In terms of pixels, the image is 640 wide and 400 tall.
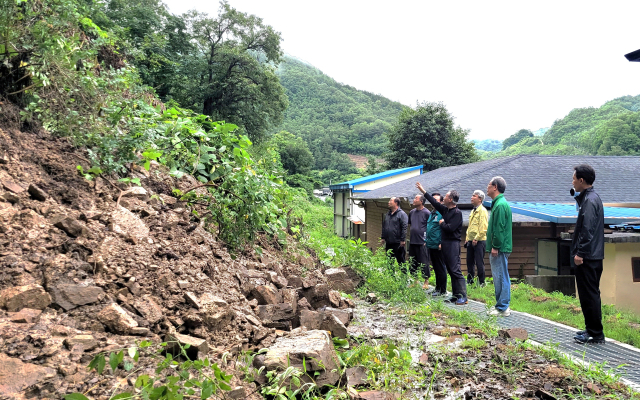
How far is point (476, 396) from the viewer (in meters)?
3.25

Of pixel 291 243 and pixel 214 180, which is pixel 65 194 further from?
pixel 291 243

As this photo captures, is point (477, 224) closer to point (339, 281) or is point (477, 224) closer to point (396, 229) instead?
point (396, 229)

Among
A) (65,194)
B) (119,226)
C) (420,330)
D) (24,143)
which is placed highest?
(24,143)

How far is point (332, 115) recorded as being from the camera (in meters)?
92.8

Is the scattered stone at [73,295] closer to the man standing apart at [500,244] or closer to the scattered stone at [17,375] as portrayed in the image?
the scattered stone at [17,375]

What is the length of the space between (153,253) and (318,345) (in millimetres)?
1681

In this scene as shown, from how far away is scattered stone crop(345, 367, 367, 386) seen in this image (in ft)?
10.6

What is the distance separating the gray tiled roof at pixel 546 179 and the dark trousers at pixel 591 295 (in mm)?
8556

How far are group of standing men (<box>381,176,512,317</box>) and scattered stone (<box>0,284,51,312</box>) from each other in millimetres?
5451

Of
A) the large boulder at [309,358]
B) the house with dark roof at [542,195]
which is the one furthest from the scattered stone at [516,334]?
the house with dark roof at [542,195]

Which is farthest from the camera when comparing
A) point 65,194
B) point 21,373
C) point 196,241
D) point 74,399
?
point 196,241

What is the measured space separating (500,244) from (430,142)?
1382 inches

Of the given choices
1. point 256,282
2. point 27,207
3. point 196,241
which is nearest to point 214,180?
point 196,241

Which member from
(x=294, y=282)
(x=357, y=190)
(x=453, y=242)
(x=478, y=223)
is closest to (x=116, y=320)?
(x=294, y=282)
